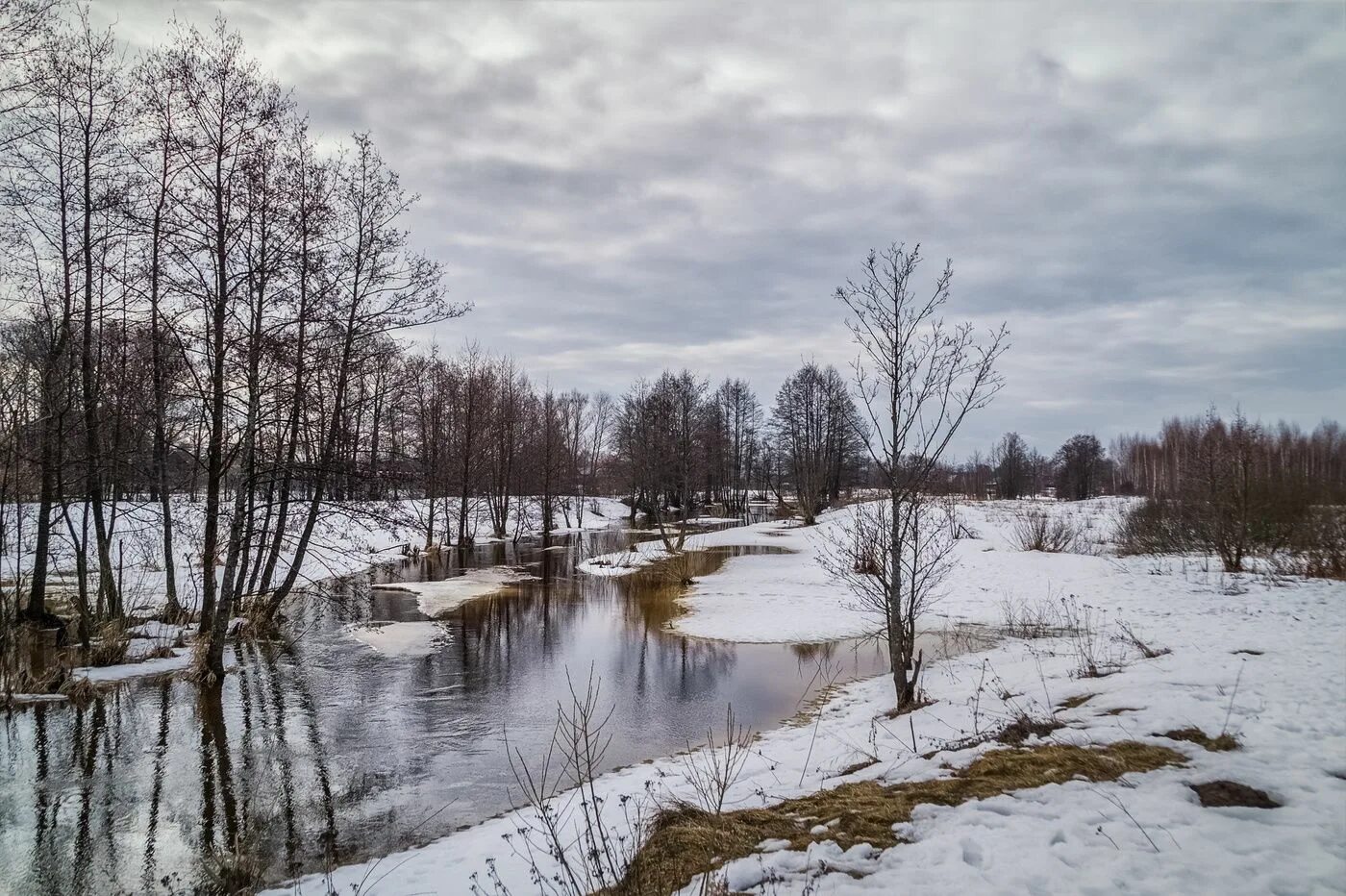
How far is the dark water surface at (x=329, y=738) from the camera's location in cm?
604

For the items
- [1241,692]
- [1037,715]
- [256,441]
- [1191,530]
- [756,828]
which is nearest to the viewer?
[756,828]

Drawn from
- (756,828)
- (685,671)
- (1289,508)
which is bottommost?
(685,671)

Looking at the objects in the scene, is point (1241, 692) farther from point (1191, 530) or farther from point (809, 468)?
point (809, 468)

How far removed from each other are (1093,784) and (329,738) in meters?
8.44

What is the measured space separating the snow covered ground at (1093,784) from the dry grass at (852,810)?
0.54 ft

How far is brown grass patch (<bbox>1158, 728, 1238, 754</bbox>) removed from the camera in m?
5.24

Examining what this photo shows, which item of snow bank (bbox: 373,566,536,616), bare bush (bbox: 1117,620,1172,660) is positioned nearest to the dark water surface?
snow bank (bbox: 373,566,536,616)

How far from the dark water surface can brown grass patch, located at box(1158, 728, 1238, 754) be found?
4857 mm

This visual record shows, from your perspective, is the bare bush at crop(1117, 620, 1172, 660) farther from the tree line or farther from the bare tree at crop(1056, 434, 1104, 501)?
the bare tree at crop(1056, 434, 1104, 501)

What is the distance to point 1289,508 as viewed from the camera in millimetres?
15773

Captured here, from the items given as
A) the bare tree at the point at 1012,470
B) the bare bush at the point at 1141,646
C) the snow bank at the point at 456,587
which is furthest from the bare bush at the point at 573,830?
the bare tree at the point at 1012,470

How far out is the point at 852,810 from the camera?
5.05m

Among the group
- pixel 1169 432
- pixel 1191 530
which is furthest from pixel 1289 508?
pixel 1169 432

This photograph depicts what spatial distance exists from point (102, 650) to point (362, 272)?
8.68 m
